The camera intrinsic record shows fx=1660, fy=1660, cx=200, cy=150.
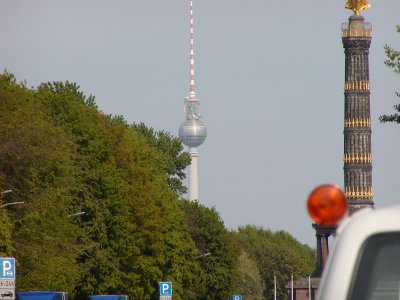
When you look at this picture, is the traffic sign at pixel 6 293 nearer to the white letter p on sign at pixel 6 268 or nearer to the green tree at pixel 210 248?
the white letter p on sign at pixel 6 268

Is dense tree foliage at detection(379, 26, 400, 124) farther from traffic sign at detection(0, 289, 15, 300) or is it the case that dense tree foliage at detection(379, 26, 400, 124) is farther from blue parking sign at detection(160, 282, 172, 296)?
blue parking sign at detection(160, 282, 172, 296)

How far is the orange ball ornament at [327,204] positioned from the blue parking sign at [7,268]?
34840mm

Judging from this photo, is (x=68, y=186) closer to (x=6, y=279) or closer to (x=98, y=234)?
(x=98, y=234)

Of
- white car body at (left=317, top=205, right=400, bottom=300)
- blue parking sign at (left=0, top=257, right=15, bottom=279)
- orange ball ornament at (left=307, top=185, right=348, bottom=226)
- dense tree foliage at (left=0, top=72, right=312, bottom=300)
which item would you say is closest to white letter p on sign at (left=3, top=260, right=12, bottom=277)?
blue parking sign at (left=0, top=257, right=15, bottom=279)

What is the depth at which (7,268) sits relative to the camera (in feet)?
130

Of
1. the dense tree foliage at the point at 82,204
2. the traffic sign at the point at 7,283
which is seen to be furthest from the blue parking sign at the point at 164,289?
the traffic sign at the point at 7,283

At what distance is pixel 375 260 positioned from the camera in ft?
15.1

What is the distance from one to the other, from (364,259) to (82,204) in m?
82.5

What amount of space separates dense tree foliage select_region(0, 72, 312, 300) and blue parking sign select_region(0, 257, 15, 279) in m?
26.8

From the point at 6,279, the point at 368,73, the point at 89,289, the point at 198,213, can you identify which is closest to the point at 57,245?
the point at 89,289

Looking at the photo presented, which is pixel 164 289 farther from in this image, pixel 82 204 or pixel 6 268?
pixel 6 268

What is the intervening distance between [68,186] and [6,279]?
40809mm

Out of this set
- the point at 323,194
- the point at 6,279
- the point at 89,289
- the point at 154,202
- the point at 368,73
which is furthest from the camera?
Result: the point at 368,73

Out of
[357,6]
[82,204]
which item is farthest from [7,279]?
[357,6]
